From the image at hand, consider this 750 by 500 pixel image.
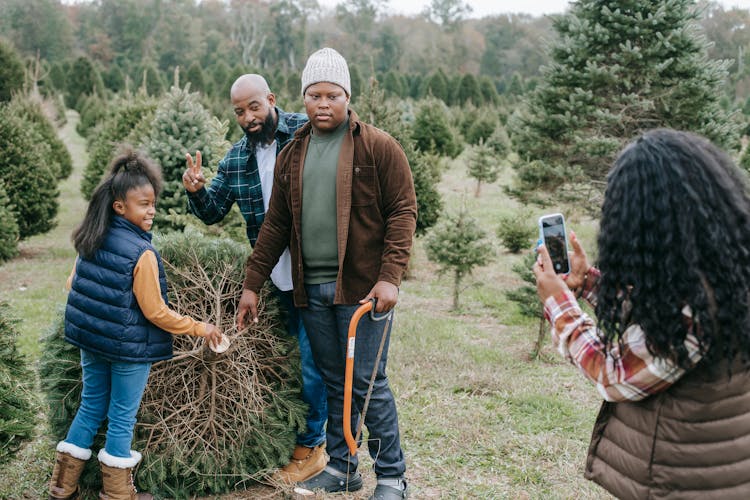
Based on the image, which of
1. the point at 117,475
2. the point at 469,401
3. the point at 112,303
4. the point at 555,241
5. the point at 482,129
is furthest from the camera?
the point at 482,129

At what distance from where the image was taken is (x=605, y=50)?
8984 millimetres

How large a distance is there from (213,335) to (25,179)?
27.5 feet

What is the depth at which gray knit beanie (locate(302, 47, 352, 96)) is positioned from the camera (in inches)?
128

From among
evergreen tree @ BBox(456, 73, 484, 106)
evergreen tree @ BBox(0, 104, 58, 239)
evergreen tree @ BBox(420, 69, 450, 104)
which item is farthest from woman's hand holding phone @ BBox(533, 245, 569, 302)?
evergreen tree @ BBox(420, 69, 450, 104)

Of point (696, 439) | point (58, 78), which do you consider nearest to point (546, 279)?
point (696, 439)

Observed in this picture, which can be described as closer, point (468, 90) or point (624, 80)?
point (624, 80)

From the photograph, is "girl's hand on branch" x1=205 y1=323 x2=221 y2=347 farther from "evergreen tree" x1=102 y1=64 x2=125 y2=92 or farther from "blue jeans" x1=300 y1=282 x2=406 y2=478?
"evergreen tree" x1=102 y1=64 x2=125 y2=92

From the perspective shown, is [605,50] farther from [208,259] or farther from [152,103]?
[152,103]

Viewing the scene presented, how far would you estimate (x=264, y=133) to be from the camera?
3738mm

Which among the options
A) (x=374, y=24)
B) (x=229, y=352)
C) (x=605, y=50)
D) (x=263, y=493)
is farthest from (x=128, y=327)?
(x=374, y=24)

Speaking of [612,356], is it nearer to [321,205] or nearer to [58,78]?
[321,205]

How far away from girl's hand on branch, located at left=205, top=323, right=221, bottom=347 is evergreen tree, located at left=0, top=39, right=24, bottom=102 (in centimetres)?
2233

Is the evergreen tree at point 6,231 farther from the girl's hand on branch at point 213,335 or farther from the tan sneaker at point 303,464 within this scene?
the girl's hand on branch at point 213,335

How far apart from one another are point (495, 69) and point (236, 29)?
2437 centimetres
